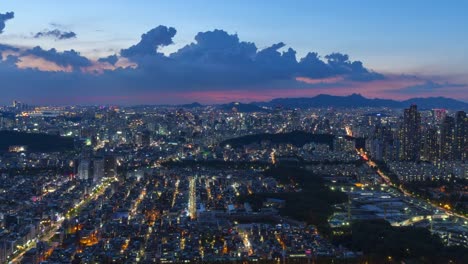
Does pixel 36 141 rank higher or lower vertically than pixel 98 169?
higher

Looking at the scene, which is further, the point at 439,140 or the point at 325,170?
the point at 439,140

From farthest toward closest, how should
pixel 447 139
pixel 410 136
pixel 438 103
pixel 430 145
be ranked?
pixel 438 103 < pixel 410 136 < pixel 430 145 < pixel 447 139

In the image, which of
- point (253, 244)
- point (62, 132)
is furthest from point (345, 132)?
point (253, 244)

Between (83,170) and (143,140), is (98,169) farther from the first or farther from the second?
(143,140)

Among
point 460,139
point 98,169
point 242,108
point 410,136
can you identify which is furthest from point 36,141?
point 242,108

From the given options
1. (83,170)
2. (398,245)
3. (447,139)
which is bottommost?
(83,170)

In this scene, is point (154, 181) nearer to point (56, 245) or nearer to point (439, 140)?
point (56, 245)

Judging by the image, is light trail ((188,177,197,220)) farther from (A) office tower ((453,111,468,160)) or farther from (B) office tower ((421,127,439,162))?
(A) office tower ((453,111,468,160))
